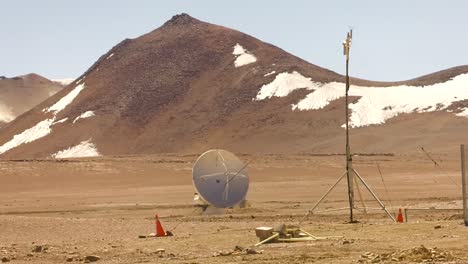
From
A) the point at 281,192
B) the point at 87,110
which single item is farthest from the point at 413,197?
the point at 87,110

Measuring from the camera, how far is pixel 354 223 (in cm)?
2356

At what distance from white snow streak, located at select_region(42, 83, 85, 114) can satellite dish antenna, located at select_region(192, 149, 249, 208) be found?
363 feet

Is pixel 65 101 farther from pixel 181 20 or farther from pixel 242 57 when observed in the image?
pixel 181 20

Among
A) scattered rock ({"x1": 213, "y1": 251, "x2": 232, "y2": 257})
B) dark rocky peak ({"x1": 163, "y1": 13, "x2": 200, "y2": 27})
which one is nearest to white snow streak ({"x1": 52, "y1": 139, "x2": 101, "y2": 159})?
dark rocky peak ({"x1": 163, "y1": 13, "x2": 200, "y2": 27})

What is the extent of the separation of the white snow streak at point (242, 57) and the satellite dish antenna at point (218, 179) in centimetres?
10692

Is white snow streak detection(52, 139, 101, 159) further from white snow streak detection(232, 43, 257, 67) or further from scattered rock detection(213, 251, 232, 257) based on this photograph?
scattered rock detection(213, 251, 232, 257)

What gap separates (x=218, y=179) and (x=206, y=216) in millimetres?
1978

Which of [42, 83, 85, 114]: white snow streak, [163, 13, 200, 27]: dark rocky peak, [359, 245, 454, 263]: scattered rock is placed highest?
[163, 13, 200, 27]: dark rocky peak

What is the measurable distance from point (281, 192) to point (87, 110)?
9278cm

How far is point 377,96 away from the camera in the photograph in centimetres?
11494

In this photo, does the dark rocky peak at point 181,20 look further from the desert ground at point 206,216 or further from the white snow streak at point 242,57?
the desert ground at point 206,216

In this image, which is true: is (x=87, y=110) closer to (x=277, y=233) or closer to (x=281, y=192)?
(x=281, y=192)

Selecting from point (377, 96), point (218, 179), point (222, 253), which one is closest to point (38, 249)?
point (222, 253)

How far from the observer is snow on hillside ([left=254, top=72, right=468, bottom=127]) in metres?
108
